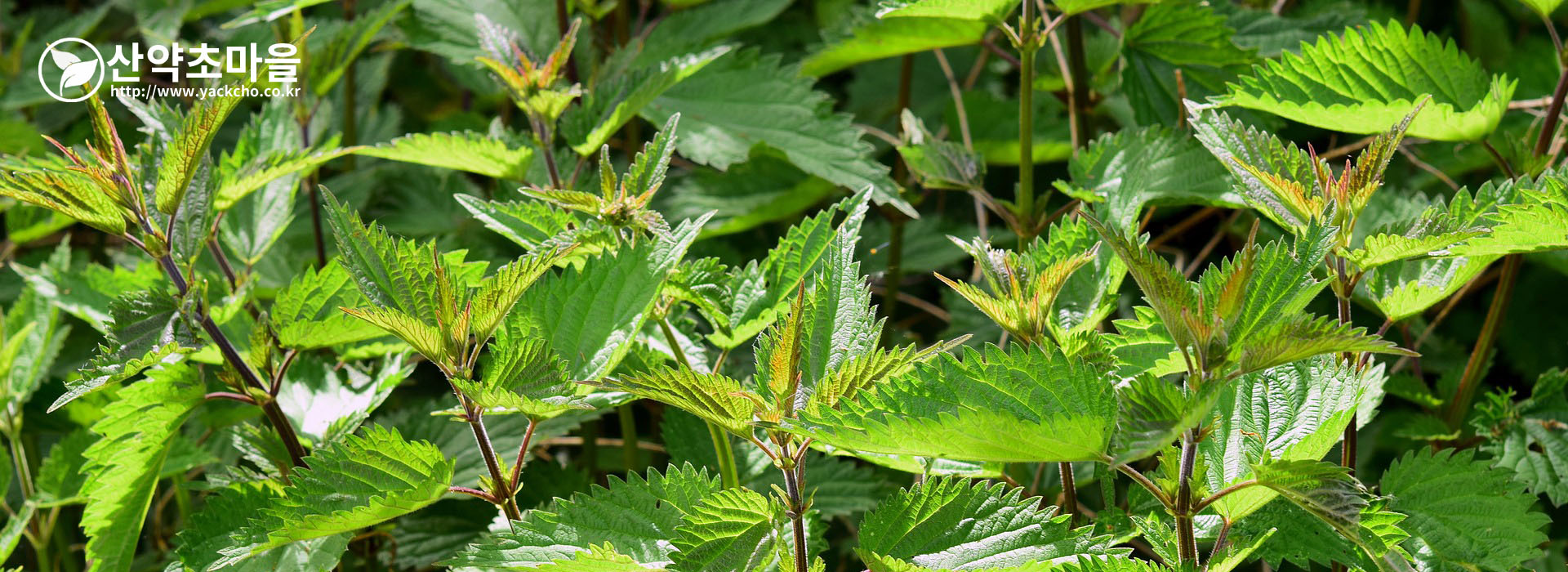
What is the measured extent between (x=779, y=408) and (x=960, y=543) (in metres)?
0.14

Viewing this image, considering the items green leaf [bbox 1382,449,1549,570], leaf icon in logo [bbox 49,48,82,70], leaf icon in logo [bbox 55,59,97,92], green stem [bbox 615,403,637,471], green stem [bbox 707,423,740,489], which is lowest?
green stem [bbox 615,403,637,471]

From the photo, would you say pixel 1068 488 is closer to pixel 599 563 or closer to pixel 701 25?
pixel 599 563

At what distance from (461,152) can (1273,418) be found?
71 cm

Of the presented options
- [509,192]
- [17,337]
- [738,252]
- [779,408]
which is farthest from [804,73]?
[17,337]

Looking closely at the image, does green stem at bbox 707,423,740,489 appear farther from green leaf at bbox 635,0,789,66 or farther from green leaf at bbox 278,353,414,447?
green leaf at bbox 635,0,789,66

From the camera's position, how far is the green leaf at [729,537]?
0.66 metres

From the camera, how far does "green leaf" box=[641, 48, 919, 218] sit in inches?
45.2

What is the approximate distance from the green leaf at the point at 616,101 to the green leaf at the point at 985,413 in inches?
19.9

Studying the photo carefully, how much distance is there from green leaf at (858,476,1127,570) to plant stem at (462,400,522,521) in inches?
9.9

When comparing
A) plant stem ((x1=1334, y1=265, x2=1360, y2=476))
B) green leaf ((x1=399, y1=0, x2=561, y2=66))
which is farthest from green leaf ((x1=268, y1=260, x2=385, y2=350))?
plant stem ((x1=1334, y1=265, x2=1360, y2=476))

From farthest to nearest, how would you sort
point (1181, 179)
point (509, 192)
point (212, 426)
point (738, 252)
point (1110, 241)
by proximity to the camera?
point (738, 252) → point (212, 426) → point (509, 192) → point (1181, 179) → point (1110, 241)

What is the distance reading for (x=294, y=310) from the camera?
92cm

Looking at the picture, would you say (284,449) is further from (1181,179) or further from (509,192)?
(1181,179)

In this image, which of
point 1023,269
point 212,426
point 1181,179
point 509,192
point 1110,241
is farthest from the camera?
point 212,426
